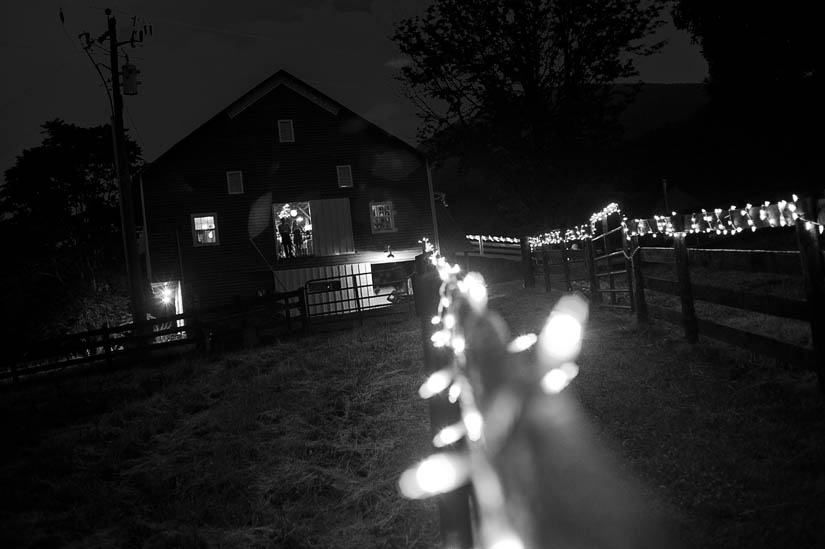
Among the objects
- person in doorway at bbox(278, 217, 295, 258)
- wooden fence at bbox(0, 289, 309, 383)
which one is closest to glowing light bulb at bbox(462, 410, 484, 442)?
wooden fence at bbox(0, 289, 309, 383)

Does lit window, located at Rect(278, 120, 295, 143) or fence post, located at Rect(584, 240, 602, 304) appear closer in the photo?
fence post, located at Rect(584, 240, 602, 304)

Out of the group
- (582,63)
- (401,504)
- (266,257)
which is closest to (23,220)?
(266,257)

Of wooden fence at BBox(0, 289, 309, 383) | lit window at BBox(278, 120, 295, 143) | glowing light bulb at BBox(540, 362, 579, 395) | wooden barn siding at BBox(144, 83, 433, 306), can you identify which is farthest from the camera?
lit window at BBox(278, 120, 295, 143)

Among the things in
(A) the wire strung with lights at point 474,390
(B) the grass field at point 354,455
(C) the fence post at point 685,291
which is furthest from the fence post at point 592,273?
(C) the fence post at point 685,291

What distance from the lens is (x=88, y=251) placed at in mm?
30391

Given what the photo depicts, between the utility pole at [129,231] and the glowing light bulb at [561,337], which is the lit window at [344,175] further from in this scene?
the glowing light bulb at [561,337]

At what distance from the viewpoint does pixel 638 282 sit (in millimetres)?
9039

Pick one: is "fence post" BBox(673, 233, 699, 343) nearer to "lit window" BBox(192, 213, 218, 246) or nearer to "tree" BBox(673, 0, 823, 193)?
"tree" BBox(673, 0, 823, 193)

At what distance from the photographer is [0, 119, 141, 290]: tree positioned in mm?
30609

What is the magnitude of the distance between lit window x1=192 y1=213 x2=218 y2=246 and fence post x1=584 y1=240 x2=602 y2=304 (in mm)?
15897

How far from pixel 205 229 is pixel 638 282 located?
18594 mm

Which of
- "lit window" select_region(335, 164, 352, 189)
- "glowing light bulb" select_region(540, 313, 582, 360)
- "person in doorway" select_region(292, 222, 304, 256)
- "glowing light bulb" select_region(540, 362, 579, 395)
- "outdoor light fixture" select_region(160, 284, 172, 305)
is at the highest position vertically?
"lit window" select_region(335, 164, 352, 189)

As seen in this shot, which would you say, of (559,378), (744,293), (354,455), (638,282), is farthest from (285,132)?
(744,293)

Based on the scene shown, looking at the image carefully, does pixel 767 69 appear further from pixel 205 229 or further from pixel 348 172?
pixel 205 229
